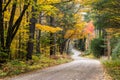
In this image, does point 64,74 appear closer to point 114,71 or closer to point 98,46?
point 114,71

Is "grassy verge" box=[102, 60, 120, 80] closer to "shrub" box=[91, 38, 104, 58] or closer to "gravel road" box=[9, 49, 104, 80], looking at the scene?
"gravel road" box=[9, 49, 104, 80]

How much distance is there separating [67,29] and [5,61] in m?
30.1

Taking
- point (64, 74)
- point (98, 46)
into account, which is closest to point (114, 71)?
point (64, 74)

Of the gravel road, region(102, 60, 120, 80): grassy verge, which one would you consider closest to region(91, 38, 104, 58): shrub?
region(102, 60, 120, 80): grassy verge

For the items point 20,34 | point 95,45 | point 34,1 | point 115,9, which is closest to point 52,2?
point 34,1

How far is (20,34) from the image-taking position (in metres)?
26.7

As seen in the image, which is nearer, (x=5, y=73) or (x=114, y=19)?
(x=5, y=73)

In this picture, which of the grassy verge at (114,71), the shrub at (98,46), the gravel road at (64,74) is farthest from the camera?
the shrub at (98,46)

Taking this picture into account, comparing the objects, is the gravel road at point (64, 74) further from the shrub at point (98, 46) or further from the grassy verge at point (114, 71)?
the shrub at point (98, 46)

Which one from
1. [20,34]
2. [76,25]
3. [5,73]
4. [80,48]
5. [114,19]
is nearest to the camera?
[5,73]

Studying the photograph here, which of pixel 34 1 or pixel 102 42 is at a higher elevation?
pixel 34 1

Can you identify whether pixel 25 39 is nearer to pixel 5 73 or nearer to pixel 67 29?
pixel 5 73

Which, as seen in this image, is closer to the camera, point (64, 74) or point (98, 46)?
point (64, 74)

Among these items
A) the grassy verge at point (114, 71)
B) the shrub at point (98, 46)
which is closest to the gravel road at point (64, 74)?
the grassy verge at point (114, 71)
